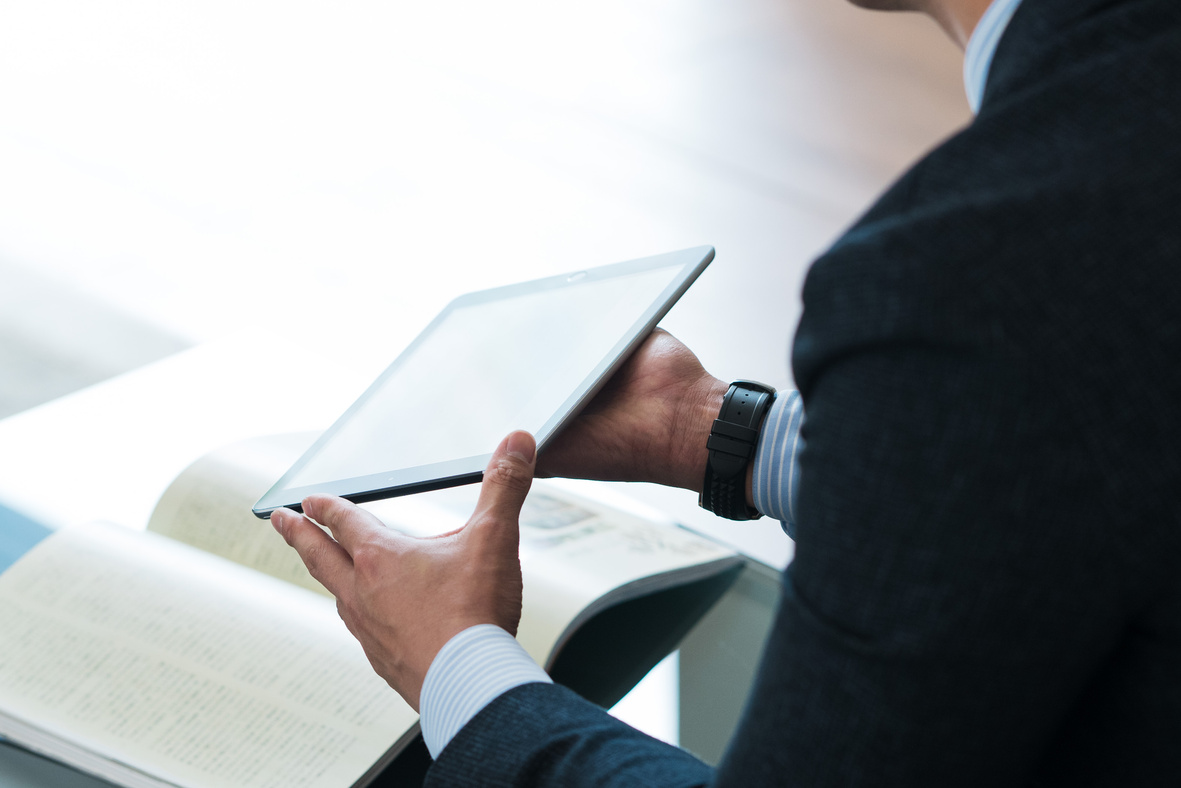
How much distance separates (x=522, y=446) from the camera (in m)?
0.63

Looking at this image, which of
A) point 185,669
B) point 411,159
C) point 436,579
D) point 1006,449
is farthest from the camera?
point 411,159

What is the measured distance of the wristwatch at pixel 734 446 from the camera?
0.83 meters

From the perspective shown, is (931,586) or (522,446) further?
(522,446)

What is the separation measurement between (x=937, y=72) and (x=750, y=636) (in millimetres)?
2649

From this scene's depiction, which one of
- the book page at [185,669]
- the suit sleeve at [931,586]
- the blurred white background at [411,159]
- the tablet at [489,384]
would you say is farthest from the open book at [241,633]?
the blurred white background at [411,159]

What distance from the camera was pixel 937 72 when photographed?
3031 millimetres

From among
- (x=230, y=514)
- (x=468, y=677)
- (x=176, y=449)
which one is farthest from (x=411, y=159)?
(x=468, y=677)

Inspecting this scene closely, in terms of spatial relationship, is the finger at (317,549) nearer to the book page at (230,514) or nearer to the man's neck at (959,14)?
the book page at (230,514)

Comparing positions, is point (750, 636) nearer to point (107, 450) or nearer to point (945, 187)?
point (945, 187)

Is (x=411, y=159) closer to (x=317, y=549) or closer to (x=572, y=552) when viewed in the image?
(x=572, y=552)

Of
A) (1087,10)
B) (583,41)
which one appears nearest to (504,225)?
(583,41)

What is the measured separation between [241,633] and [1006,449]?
601 millimetres

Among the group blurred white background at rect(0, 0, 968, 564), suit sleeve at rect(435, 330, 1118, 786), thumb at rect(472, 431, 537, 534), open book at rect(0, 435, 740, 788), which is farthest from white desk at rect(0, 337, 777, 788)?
blurred white background at rect(0, 0, 968, 564)

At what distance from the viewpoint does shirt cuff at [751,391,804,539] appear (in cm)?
82
